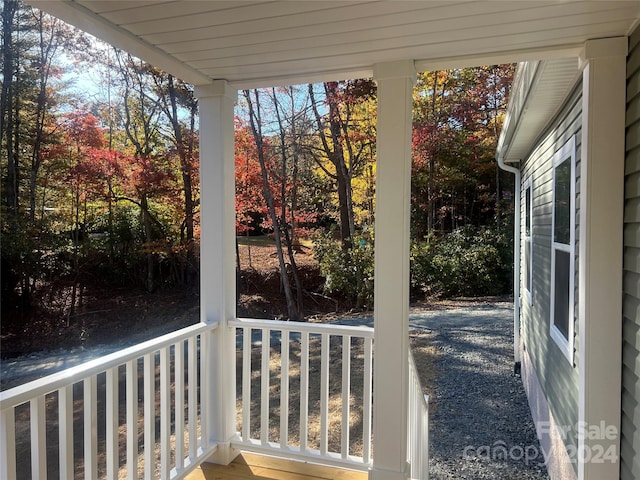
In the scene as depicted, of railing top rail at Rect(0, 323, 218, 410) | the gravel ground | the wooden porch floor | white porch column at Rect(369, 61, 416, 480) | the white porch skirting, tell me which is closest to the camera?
railing top rail at Rect(0, 323, 218, 410)

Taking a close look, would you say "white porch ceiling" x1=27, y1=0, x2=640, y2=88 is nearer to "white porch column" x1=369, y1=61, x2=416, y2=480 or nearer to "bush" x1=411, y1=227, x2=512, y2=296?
"white porch column" x1=369, y1=61, x2=416, y2=480

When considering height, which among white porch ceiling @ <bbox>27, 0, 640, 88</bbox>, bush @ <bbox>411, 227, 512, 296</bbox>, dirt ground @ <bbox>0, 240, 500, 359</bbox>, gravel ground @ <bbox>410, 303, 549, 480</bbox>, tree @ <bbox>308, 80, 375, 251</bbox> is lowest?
gravel ground @ <bbox>410, 303, 549, 480</bbox>

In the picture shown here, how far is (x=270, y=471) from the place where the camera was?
2.35 meters

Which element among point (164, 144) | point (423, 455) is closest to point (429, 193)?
point (164, 144)

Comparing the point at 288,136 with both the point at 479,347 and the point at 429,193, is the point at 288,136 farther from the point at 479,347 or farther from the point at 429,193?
the point at 479,347

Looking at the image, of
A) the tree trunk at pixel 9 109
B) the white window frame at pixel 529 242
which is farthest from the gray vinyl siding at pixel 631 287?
the tree trunk at pixel 9 109

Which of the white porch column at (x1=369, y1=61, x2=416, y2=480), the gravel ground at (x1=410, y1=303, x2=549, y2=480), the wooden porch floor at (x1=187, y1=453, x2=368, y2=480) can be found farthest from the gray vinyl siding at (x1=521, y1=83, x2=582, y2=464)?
the wooden porch floor at (x1=187, y1=453, x2=368, y2=480)

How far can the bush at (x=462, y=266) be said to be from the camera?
29.7 ft

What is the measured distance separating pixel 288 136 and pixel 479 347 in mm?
5655

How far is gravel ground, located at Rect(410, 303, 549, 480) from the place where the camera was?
3896 millimetres

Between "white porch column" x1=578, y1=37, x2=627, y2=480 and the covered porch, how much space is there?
0.68ft

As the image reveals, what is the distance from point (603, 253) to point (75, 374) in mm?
2287

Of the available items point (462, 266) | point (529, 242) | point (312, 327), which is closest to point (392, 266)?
point (312, 327)

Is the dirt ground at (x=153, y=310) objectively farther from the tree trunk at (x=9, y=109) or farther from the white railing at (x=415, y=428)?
the white railing at (x=415, y=428)
